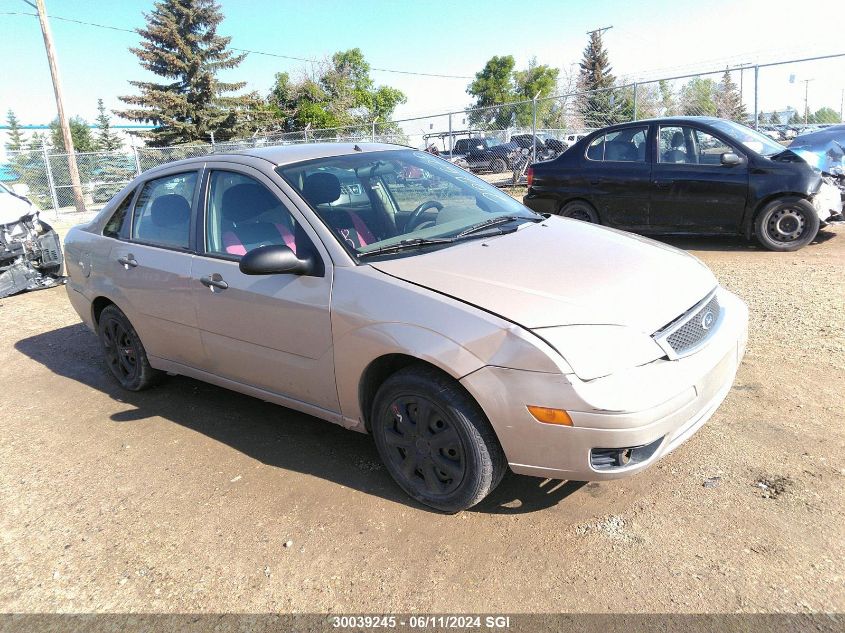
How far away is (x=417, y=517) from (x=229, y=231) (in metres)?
2.02

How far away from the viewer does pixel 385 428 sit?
10.1ft

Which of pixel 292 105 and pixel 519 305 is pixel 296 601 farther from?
pixel 292 105

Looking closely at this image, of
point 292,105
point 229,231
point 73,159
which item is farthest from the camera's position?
point 292,105

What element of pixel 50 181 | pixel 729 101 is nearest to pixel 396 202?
pixel 729 101

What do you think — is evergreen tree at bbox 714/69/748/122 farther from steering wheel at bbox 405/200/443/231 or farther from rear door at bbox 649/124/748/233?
steering wheel at bbox 405/200/443/231

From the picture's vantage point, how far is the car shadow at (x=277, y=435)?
3.14 meters

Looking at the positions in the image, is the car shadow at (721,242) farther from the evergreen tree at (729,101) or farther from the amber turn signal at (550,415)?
the evergreen tree at (729,101)

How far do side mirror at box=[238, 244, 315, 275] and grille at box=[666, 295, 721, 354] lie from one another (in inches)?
68.4

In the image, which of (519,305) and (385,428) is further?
(385,428)

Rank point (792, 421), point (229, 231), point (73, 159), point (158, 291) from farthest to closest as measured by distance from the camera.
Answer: point (73, 159) < point (158, 291) < point (229, 231) < point (792, 421)

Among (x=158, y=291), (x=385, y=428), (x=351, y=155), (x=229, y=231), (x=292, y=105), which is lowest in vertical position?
(x=385, y=428)

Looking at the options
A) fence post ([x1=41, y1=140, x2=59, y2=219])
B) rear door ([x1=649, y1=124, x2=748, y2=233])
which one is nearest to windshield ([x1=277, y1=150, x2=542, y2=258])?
rear door ([x1=649, y1=124, x2=748, y2=233])

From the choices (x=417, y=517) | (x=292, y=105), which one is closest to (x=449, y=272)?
(x=417, y=517)

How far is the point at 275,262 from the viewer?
3139 mm
